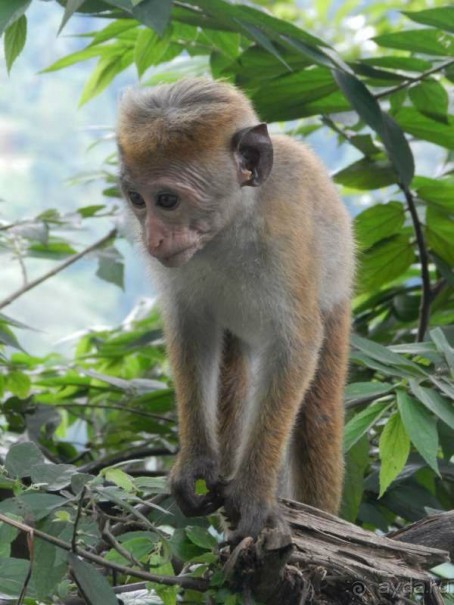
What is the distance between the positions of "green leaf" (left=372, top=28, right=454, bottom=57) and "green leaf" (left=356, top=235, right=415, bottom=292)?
1024 millimetres

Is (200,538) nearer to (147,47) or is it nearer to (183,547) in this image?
(183,547)

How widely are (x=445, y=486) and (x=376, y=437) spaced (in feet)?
1.25

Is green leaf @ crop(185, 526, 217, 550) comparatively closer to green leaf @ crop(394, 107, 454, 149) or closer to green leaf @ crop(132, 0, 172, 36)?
green leaf @ crop(132, 0, 172, 36)

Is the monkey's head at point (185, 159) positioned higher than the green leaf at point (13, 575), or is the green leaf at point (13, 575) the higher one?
the monkey's head at point (185, 159)

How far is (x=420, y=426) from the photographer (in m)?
3.48

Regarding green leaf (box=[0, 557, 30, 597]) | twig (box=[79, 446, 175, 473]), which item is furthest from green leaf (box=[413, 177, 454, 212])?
green leaf (box=[0, 557, 30, 597])

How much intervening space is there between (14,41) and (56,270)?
68.1 inches

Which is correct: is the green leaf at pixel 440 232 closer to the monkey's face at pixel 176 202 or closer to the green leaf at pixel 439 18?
the green leaf at pixel 439 18

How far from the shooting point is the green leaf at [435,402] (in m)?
3.47

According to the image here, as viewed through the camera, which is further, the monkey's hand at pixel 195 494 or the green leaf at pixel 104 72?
the green leaf at pixel 104 72

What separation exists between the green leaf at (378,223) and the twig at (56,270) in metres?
1.32

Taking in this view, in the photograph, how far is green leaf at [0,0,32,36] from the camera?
3.15m

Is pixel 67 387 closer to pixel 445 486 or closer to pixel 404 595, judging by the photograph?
pixel 445 486

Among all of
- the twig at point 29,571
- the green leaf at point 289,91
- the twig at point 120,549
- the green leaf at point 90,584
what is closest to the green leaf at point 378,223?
the green leaf at point 289,91
